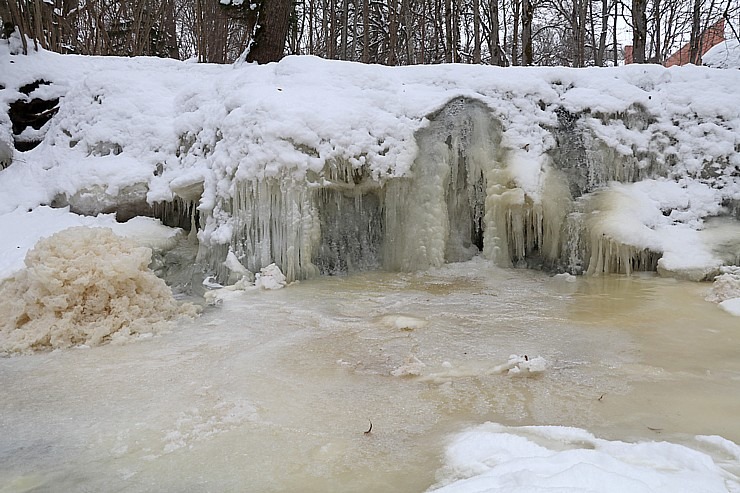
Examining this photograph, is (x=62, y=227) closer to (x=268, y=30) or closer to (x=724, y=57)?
(x=268, y=30)

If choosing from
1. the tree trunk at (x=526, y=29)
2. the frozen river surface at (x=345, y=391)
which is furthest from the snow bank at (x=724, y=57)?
the frozen river surface at (x=345, y=391)

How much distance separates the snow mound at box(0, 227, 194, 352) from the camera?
3680mm

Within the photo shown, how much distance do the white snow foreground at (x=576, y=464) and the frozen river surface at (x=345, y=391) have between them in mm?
79

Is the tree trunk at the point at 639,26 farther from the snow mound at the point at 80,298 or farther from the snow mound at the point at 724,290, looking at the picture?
the snow mound at the point at 80,298

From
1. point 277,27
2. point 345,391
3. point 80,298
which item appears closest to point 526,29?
point 277,27

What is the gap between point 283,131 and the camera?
5438 millimetres

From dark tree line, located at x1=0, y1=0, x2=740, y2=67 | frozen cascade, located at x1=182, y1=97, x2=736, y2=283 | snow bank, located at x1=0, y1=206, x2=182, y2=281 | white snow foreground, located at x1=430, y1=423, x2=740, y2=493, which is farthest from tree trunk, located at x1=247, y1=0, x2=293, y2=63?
white snow foreground, located at x1=430, y1=423, x2=740, y2=493

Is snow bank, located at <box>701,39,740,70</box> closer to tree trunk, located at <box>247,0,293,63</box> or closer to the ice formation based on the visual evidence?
tree trunk, located at <box>247,0,293,63</box>

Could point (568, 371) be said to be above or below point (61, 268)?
below

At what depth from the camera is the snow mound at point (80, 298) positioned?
12.1 ft

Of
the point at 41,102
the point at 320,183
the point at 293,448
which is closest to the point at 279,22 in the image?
the point at 41,102

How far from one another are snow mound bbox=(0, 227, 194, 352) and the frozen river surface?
20 cm

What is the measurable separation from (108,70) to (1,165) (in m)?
1.77

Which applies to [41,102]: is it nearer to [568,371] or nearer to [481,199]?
[481,199]
